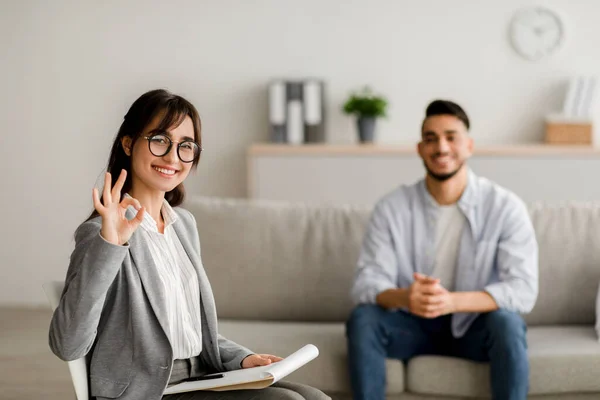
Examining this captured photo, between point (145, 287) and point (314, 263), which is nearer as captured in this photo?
point (145, 287)

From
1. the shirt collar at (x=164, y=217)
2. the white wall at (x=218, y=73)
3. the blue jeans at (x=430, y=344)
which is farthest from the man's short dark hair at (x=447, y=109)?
the white wall at (x=218, y=73)

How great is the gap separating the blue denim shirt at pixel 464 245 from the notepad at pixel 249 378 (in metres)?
1.37

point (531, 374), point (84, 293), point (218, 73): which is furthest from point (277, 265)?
point (218, 73)

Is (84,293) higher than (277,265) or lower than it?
higher

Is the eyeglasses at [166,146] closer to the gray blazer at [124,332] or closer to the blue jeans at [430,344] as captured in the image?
the gray blazer at [124,332]

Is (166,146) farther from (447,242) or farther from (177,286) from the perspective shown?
(447,242)

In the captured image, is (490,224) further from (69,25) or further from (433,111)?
(69,25)

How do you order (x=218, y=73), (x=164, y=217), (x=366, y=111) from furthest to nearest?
(x=218, y=73) → (x=366, y=111) → (x=164, y=217)

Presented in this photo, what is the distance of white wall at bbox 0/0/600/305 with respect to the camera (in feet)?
19.8

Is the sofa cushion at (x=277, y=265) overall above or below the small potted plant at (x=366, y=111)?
below

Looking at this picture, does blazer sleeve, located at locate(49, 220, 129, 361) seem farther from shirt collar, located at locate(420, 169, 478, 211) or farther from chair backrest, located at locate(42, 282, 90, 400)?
shirt collar, located at locate(420, 169, 478, 211)

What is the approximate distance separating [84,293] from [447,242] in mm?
1907

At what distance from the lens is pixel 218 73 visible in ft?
20.4

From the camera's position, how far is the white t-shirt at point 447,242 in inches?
139
